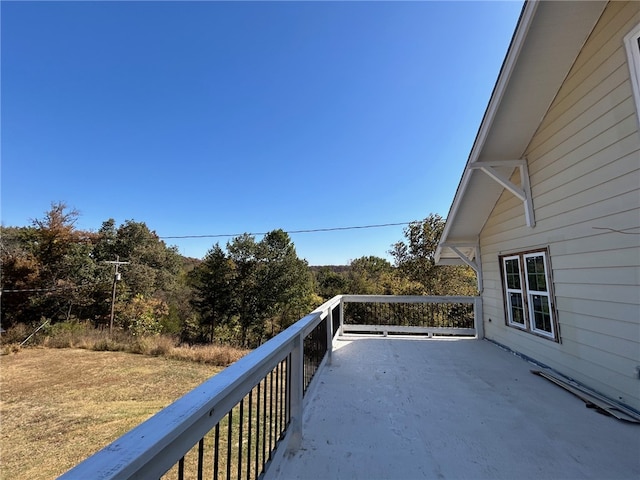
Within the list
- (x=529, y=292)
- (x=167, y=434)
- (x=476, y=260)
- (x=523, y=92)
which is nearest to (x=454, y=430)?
(x=167, y=434)

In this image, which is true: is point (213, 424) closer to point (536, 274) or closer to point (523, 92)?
point (523, 92)

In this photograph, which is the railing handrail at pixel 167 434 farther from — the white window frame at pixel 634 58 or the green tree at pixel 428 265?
the green tree at pixel 428 265

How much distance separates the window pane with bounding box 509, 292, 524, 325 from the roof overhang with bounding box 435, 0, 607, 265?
1.33 m

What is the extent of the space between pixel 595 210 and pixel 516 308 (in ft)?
7.28

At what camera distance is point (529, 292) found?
4098mm

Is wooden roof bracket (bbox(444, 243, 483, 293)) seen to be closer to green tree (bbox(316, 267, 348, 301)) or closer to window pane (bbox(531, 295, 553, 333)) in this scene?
window pane (bbox(531, 295, 553, 333))

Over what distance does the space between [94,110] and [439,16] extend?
10857 millimetres

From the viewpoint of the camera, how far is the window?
3689 millimetres

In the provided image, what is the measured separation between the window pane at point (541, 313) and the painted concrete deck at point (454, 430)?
62 centimetres

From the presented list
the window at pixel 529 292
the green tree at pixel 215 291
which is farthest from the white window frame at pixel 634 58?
the green tree at pixel 215 291

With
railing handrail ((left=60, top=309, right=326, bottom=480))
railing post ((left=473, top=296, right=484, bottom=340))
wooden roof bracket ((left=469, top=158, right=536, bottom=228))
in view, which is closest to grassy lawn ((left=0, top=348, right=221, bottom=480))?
railing handrail ((left=60, top=309, right=326, bottom=480))

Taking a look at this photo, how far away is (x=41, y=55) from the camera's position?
22.6 feet

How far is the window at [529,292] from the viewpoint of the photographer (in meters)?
3.69

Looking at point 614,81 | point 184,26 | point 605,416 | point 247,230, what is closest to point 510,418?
point 605,416
